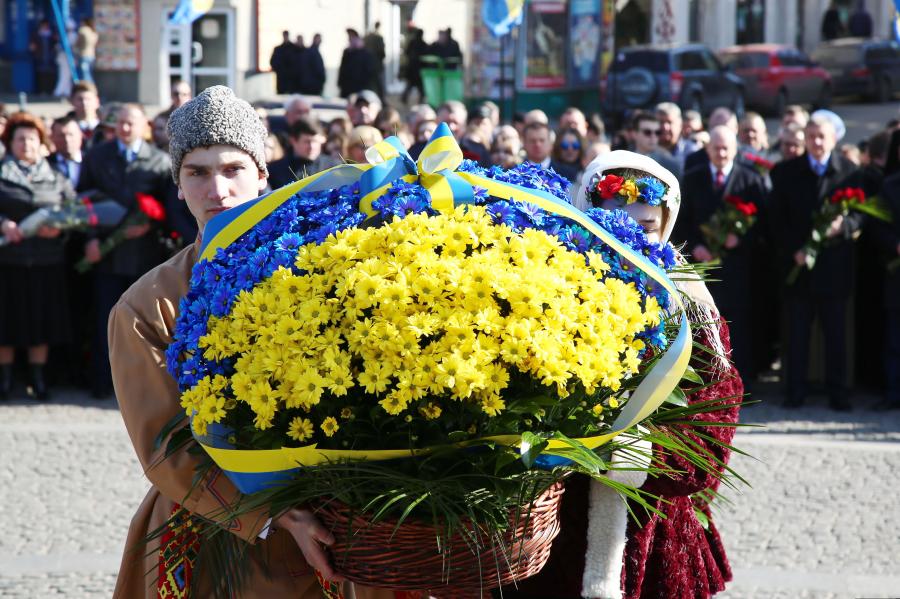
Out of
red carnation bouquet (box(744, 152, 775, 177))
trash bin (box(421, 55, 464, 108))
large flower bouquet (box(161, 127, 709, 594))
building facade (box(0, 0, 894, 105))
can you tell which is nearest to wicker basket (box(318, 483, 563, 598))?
large flower bouquet (box(161, 127, 709, 594))

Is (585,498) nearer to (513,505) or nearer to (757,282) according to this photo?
(513,505)

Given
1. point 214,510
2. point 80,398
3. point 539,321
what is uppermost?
point 539,321

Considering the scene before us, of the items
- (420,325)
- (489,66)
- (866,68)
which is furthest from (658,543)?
(866,68)

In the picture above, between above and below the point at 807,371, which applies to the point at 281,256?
above

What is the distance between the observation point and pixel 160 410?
8.78 ft

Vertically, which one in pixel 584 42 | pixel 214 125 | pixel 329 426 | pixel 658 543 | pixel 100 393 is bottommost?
pixel 100 393

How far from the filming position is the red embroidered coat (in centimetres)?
298

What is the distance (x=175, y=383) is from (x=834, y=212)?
6.91 metres

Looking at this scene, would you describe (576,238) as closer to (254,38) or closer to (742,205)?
(742,205)

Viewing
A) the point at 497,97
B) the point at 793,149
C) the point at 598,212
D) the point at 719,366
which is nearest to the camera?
the point at 598,212

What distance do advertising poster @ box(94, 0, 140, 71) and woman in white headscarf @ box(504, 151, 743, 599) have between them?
2378 centimetres

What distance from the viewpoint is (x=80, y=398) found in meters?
9.25

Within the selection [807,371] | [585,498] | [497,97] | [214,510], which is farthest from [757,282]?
[497,97]

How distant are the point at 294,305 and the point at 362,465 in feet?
0.98
